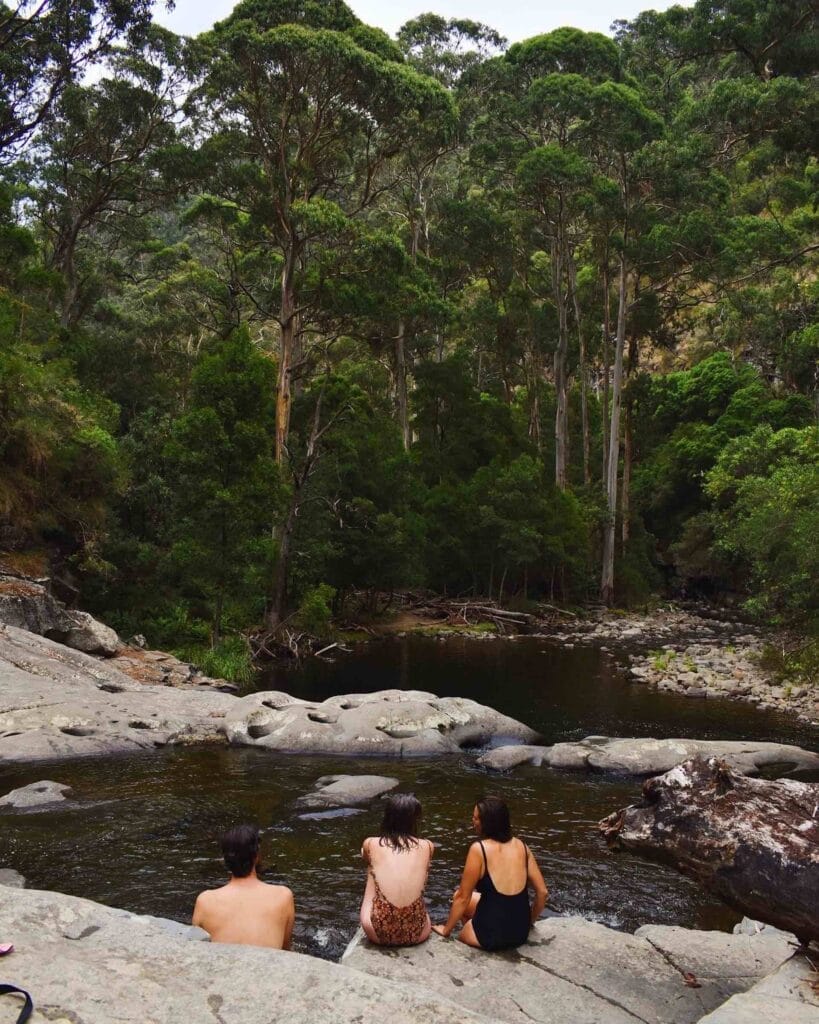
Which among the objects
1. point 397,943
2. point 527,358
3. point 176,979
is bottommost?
point 397,943

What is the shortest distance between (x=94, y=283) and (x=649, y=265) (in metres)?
22.6

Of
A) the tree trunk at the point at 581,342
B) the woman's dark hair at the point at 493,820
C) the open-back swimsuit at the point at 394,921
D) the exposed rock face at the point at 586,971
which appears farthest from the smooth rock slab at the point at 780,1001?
the tree trunk at the point at 581,342

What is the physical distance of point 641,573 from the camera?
35.2 meters

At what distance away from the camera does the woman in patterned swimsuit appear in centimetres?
462

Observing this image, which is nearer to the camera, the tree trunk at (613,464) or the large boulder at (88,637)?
the large boulder at (88,637)

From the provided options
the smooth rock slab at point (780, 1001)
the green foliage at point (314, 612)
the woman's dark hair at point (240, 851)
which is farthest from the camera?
the green foliage at point (314, 612)

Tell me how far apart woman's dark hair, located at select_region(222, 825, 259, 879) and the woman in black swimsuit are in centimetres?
124

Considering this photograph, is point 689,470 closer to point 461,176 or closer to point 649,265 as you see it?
point 649,265

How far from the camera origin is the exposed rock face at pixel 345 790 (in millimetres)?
9180

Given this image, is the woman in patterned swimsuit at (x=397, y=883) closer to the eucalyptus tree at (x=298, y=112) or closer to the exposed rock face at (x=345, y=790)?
the exposed rock face at (x=345, y=790)

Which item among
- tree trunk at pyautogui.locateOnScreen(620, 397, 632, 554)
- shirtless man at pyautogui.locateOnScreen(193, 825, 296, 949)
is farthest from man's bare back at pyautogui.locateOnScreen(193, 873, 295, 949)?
tree trunk at pyautogui.locateOnScreen(620, 397, 632, 554)

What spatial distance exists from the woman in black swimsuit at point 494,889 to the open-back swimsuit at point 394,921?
0.31 meters

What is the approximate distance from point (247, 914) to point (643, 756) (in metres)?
8.11

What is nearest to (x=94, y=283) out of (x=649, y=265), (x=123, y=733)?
(x=649, y=265)
